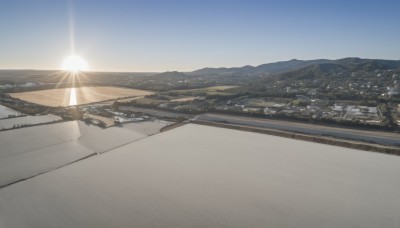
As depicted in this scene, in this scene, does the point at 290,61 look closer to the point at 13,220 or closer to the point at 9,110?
the point at 9,110

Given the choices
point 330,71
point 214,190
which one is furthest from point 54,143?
point 330,71

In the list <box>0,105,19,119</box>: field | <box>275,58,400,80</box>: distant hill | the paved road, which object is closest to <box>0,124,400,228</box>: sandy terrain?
the paved road

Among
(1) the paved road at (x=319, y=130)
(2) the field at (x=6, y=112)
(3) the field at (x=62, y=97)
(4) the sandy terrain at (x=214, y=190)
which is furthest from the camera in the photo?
(3) the field at (x=62, y=97)

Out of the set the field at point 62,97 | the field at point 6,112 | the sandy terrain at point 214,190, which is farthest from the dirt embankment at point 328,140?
the field at point 62,97

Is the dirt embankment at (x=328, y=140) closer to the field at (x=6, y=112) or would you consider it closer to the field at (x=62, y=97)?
the field at (x=6, y=112)

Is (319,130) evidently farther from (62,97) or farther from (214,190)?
(62,97)

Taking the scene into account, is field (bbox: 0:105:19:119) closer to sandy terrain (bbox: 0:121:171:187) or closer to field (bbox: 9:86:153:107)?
field (bbox: 9:86:153:107)
